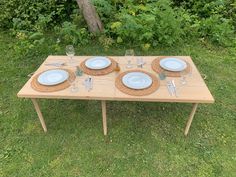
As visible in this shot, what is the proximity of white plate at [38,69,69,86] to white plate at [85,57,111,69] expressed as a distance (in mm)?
324

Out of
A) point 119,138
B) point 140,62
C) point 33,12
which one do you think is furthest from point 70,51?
point 33,12

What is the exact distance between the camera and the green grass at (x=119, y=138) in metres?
3.03

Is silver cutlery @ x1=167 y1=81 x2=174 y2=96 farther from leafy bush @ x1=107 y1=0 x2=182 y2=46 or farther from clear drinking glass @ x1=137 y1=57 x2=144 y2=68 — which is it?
leafy bush @ x1=107 y1=0 x2=182 y2=46

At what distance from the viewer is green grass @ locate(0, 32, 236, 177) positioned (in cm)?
303

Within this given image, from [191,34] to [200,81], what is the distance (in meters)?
2.44

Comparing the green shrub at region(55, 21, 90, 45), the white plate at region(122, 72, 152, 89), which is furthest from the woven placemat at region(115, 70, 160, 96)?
the green shrub at region(55, 21, 90, 45)

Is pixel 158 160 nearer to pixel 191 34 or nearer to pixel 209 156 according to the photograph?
pixel 209 156

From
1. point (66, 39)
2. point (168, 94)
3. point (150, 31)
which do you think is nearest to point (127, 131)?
point (168, 94)

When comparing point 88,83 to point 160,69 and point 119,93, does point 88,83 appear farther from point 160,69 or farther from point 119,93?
point 160,69

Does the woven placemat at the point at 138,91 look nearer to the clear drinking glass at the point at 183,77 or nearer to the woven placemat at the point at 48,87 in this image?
the clear drinking glass at the point at 183,77

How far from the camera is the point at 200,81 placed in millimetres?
3035

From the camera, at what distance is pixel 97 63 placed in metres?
3.33

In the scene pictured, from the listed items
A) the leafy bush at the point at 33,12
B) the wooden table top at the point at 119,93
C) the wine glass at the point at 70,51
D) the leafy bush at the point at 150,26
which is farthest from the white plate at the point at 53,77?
the leafy bush at the point at 33,12

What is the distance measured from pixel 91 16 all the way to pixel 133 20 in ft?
2.73
